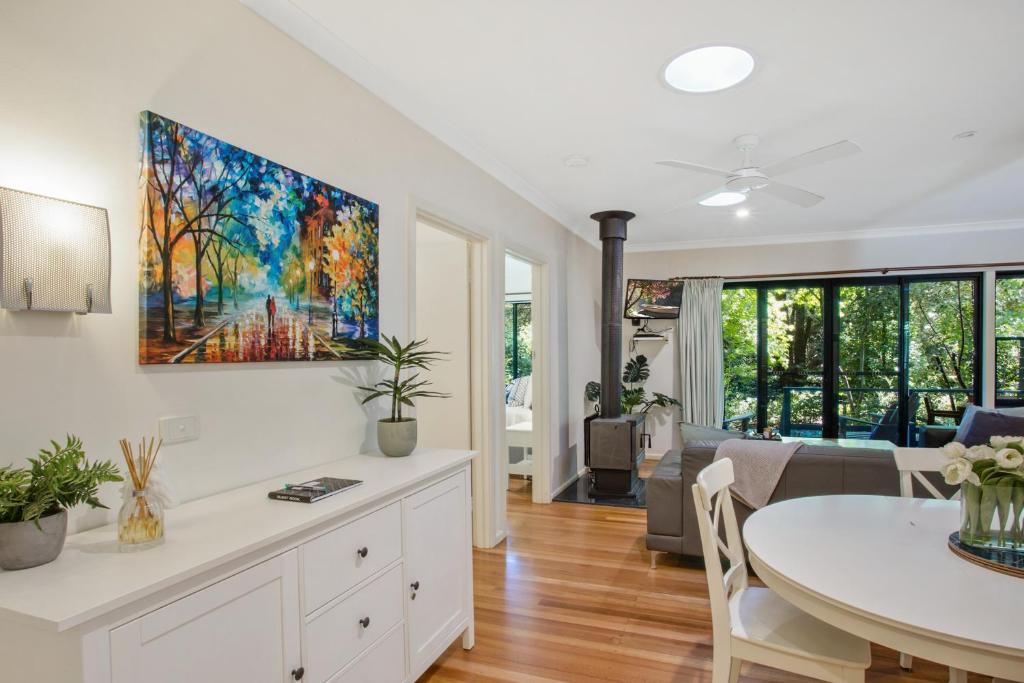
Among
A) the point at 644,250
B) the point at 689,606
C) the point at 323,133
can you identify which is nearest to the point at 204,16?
the point at 323,133

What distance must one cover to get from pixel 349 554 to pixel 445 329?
239cm

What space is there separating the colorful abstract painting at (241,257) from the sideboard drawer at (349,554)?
669 millimetres

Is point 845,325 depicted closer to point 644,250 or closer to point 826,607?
point 644,250

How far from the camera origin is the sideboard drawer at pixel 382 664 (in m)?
→ 1.74

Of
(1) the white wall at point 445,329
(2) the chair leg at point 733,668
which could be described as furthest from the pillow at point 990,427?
(1) the white wall at point 445,329

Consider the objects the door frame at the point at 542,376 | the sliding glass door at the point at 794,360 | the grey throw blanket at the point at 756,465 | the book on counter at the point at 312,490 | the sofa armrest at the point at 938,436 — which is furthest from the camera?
the sliding glass door at the point at 794,360

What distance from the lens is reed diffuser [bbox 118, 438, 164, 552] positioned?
1.30 metres

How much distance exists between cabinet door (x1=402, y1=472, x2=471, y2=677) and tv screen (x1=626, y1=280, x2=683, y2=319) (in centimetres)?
458

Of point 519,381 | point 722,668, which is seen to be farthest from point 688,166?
point 519,381

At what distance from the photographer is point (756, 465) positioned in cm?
302

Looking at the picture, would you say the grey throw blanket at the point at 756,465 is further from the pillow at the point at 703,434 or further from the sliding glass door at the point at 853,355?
the sliding glass door at the point at 853,355

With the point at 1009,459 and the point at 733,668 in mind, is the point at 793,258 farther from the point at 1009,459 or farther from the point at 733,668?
the point at 733,668

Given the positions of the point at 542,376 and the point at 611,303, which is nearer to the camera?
the point at 542,376

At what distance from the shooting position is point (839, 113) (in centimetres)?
299
